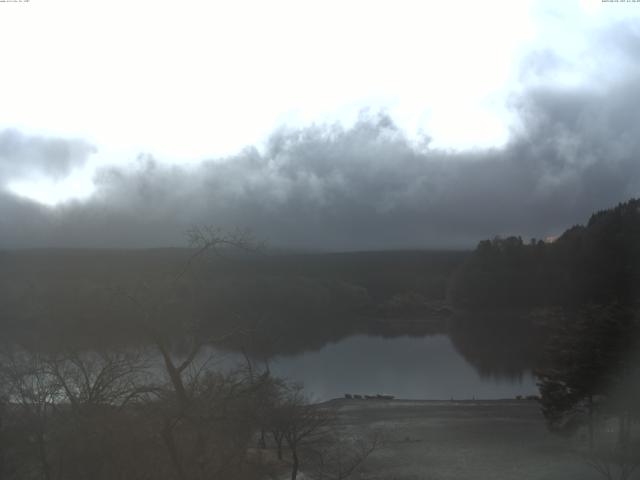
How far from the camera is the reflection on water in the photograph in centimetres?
3844

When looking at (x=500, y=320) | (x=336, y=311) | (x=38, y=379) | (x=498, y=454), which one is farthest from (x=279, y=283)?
(x=38, y=379)

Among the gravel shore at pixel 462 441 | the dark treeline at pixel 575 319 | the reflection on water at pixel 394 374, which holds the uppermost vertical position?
the dark treeline at pixel 575 319

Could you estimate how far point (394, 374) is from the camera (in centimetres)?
4606

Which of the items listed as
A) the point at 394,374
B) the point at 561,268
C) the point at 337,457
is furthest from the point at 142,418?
the point at 561,268

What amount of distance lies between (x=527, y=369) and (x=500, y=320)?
129ft

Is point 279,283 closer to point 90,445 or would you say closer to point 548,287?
point 548,287

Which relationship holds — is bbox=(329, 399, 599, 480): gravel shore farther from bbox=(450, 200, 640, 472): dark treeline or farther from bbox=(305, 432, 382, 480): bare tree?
bbox=(450, 200, 640, 472): dark treeline

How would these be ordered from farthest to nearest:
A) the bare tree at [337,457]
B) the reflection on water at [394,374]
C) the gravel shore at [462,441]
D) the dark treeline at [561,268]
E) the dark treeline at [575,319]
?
the dark treeline at [561,268] → the reflection on water at [394,374] → the gravel shore at [462,441] → the bare tree at [337,457] → the dark treeline at [575,319]

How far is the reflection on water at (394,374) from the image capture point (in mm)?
38438

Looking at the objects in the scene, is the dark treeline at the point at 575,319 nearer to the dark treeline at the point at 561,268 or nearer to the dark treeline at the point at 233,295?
the dark treeline at the point at 561,268

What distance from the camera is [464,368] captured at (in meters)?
48.8

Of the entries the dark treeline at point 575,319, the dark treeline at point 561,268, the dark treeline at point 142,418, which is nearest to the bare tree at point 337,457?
the dark treeline at point 575,319

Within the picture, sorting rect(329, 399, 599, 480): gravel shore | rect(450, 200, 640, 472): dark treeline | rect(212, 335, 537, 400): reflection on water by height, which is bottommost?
rect(212, 335, 537, 400): reflection on water

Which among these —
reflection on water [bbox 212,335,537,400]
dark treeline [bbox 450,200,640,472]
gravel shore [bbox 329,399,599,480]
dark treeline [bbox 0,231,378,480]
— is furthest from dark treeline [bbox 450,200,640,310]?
dark treeline [bbox 0,231,378,480]
